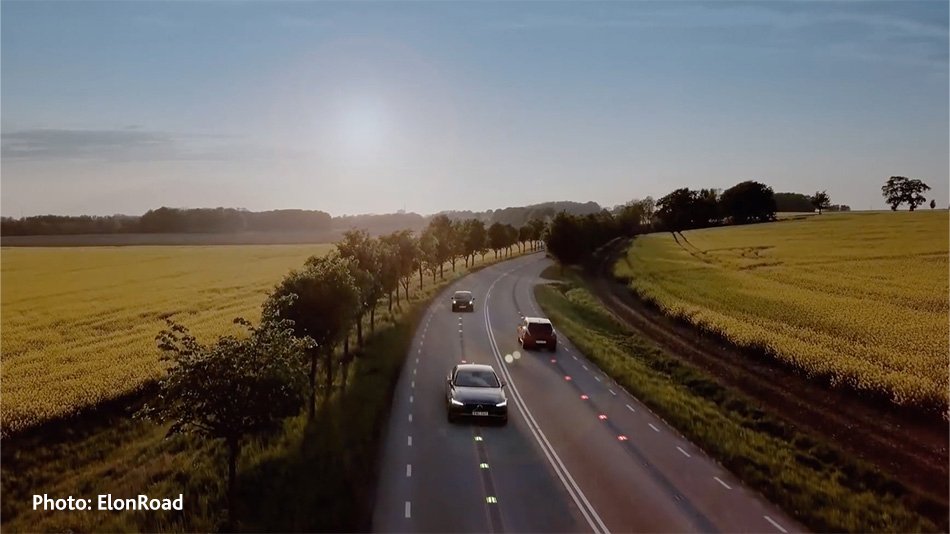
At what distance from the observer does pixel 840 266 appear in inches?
2232

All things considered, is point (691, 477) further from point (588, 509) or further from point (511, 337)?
point (511, 337)

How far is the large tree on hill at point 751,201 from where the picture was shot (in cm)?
12688

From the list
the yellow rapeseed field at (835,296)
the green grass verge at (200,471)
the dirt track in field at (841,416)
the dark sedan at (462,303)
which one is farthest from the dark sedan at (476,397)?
the dark sedan at (462,303)

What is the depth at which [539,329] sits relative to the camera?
115 feet

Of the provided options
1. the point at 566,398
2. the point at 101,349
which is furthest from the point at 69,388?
the point at 566,398

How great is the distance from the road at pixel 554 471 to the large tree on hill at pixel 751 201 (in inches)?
4402

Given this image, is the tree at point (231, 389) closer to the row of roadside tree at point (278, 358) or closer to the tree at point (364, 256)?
the row of roadside tree at point (278, 358)

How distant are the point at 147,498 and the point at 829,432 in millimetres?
21520

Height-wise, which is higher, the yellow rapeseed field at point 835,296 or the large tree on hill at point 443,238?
the large tree on hill at point 443,238

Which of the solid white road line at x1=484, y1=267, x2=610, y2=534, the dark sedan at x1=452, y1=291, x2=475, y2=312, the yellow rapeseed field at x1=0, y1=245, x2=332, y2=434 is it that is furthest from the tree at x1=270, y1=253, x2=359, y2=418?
the dark sedan at x1=452, y1=291, x2=475, y2=312

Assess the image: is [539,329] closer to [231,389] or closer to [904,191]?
[231,389]

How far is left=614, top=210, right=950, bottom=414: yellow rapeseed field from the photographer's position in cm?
2780

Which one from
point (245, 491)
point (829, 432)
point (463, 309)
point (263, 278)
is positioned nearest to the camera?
point (245, 491)

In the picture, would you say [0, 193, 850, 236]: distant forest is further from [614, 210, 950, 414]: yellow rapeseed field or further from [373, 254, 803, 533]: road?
[373, 254, 803, 533]: road
